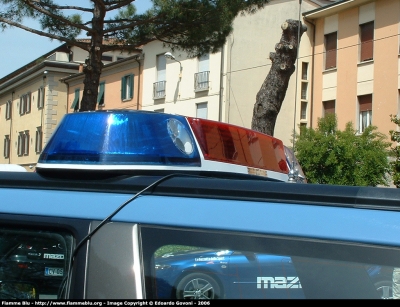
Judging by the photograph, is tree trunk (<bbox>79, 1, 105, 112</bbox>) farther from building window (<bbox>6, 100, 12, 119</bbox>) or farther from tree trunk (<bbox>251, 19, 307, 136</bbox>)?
building window (<bbox>6, 100, 12, 119</bbox>)

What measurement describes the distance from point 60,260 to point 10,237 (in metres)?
0.21

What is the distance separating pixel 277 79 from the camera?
340 inches

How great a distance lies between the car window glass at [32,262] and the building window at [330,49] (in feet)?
75.4

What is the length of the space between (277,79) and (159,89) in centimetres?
1989

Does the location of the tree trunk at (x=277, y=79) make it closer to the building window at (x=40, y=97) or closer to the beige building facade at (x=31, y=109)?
the beige building facade at (x=31, y=109)

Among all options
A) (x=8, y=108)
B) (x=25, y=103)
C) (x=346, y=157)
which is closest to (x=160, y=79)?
(x=346, y=157)

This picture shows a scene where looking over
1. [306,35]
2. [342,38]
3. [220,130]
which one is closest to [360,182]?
[342,38]

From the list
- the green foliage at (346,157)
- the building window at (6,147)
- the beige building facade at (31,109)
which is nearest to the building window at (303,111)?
the green foliage at (346,157)

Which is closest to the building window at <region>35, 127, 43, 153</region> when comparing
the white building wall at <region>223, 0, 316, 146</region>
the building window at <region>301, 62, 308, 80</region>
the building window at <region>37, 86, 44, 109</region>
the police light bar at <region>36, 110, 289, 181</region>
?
the building window at <region>37, 86, 44, 109</region>

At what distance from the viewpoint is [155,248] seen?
1554mm

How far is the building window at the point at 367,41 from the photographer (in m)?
21.6

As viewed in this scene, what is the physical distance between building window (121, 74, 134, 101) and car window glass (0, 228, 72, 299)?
93.3 feet

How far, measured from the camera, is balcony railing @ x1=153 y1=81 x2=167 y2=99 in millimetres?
27938

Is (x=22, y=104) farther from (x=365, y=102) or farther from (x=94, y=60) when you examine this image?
(x=94, y=60)
